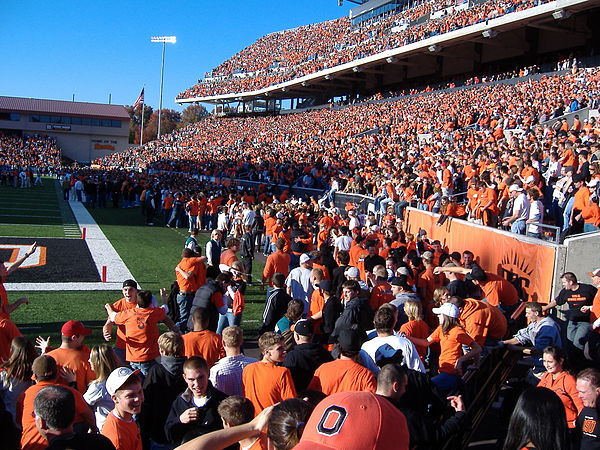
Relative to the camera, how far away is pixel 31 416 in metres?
3.64

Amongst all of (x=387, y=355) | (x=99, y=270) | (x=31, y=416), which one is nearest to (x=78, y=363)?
(x=31, y=416)

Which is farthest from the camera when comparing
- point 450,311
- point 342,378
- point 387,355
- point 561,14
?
point 561,14

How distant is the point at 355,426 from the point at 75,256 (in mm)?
14257

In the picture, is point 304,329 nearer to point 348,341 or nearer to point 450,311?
point 348,341

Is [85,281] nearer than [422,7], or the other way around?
[85,281]

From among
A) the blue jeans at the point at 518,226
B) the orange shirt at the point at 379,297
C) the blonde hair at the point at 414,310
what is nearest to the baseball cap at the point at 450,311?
the blonde hair at the point at 414,310

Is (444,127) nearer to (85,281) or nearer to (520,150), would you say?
(520,150)

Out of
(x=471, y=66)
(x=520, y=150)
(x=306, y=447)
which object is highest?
(x=471, y=66)

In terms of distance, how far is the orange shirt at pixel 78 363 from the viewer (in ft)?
15.4

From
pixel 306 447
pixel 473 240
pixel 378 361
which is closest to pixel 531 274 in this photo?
pixel 473 240

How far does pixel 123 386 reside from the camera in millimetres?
3500

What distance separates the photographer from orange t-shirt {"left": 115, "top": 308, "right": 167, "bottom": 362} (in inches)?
221

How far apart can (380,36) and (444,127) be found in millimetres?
21300

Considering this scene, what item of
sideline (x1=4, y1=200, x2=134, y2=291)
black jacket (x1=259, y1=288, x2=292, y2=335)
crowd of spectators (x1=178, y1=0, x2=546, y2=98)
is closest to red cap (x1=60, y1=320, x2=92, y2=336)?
black jacket (x1=259, y1=288, x2=292, y2=335)
